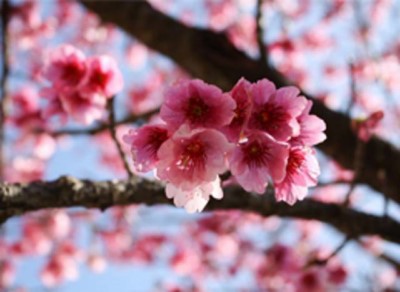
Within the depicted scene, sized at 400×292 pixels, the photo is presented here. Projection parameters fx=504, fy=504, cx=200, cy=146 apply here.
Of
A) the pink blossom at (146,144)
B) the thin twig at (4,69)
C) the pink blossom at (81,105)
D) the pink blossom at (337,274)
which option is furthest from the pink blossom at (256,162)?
the thin twig at (4,69)

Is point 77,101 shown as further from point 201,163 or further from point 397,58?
point 397,58

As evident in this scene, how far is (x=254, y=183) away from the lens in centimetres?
157

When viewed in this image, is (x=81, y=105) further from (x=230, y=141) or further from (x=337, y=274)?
(x=337, y=274)

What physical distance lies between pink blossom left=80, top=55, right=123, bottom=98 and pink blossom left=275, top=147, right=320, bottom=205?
1076 millimetres

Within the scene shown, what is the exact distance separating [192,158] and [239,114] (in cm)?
20

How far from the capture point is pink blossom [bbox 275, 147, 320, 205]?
1612mm

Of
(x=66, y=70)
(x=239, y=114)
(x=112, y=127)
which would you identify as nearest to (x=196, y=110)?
(x=239, y=114)

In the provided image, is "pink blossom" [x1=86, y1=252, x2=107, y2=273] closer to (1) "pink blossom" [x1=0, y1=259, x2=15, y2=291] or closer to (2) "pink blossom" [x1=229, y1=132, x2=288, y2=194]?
(1) "pink blossom" [x1=0, y1=259, x2=15, y2=291]

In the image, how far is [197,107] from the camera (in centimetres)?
156

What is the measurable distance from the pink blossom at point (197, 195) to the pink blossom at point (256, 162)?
3.6 inches

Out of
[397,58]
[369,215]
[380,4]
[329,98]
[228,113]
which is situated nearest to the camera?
[228,113]

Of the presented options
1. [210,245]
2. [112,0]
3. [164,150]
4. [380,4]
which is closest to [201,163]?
[164,150]

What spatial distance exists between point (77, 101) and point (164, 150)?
120cm

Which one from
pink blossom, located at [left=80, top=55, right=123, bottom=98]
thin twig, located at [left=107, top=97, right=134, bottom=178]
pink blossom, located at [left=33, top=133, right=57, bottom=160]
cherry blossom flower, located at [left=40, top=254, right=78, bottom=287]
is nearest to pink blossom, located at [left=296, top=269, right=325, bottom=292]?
thin twig, located at [left=107, top=97, right=134, bottom=178]
